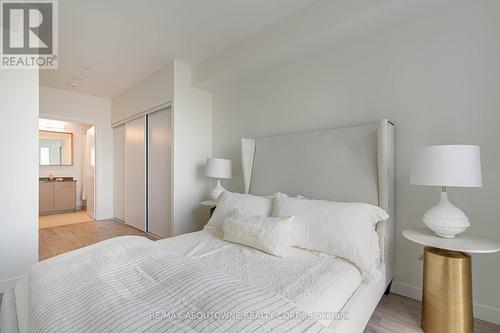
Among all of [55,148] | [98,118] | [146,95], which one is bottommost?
[55,148]

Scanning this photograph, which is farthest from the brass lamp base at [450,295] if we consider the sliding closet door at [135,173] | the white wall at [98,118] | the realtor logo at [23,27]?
the white wall at [98,118]

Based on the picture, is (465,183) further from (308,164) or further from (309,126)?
(309,126)

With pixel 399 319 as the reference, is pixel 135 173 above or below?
above

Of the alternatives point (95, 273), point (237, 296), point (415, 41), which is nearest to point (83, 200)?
point (95, 273)

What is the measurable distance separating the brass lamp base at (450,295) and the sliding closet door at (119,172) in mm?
4887

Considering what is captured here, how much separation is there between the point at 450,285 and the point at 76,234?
4.81m

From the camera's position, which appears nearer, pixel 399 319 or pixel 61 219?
pixel 399 319

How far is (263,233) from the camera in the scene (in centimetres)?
167

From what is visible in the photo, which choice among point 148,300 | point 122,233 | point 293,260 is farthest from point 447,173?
point 122,233

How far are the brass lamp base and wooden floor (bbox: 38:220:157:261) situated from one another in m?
3.54

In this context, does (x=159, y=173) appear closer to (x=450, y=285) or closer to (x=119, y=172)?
(x=119, y=172)

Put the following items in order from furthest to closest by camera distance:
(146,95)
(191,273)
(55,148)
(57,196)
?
(55,148) < (57,196) < (146,95) < (191,273)

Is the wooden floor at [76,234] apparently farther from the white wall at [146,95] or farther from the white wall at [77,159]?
the white wall at [77,159]

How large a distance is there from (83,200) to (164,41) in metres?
5.54
